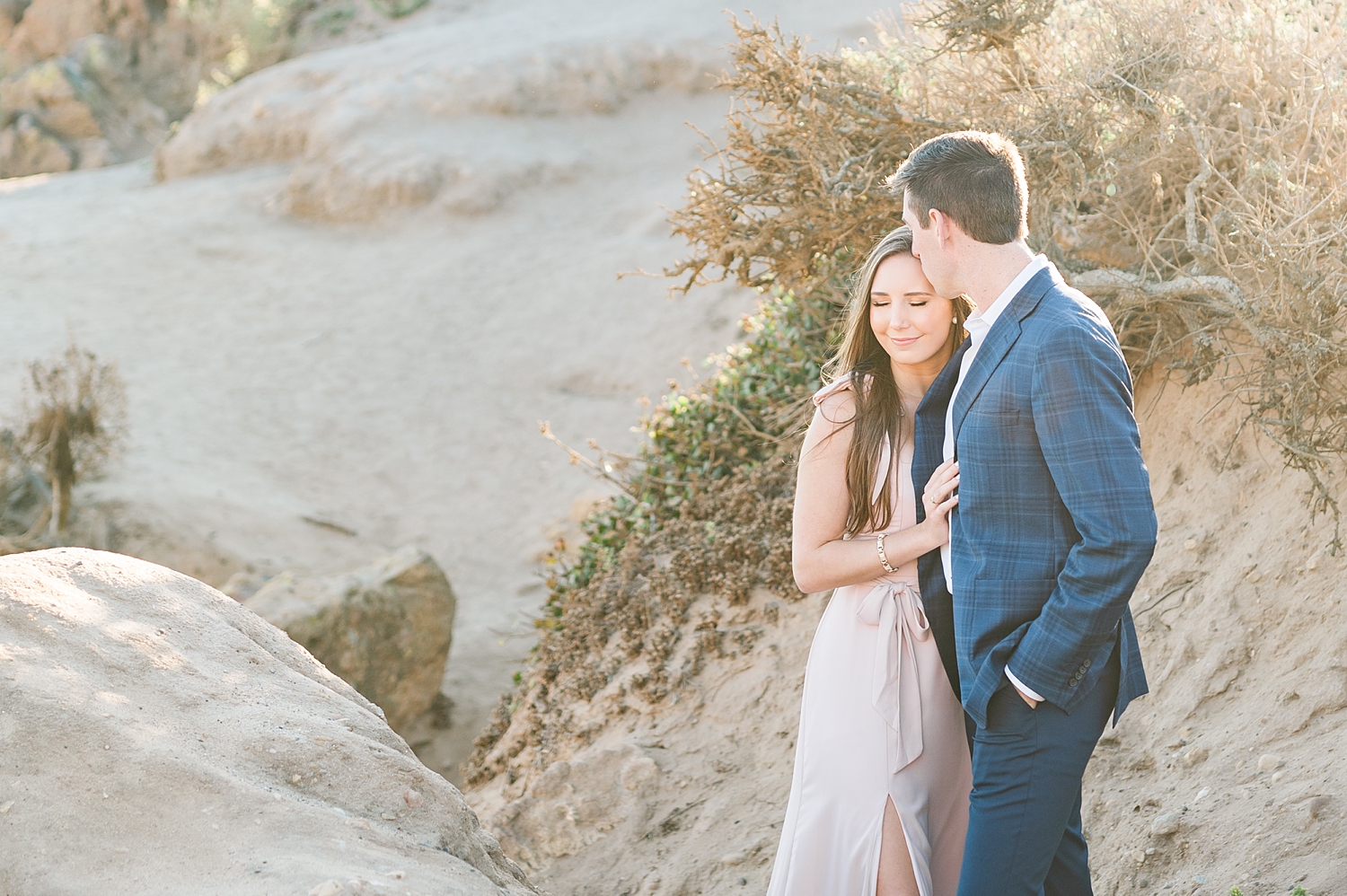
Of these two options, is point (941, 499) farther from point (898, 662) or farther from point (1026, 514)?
point (898, 662)

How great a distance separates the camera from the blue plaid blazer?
1.97m

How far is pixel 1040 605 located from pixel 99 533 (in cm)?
880

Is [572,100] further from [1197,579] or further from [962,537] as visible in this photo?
[962,537]

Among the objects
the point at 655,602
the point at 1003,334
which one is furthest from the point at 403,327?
the point at 1003,334

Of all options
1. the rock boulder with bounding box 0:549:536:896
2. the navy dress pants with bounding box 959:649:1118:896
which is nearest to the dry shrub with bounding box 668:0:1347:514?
the navy dress pants with bounding box 959:649:1118:896

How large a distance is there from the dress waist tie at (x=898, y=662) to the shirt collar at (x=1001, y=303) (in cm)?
66

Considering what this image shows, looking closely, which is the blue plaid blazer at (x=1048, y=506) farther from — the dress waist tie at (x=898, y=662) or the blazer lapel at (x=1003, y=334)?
the dress waist tie at (x=898, y=662)

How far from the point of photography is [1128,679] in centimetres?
223

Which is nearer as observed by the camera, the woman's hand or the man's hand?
the man's hand

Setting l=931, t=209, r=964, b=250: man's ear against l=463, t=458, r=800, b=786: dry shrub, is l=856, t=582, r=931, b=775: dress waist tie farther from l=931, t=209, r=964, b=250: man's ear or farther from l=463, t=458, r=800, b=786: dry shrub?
l=463, t=458, r=800, b=786: dry shrub

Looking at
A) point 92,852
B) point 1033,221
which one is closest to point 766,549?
point 1033,221

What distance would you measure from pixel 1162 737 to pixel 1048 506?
5.98 ft

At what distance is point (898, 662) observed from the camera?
8.22 ft

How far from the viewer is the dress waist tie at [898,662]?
246 centimetres
